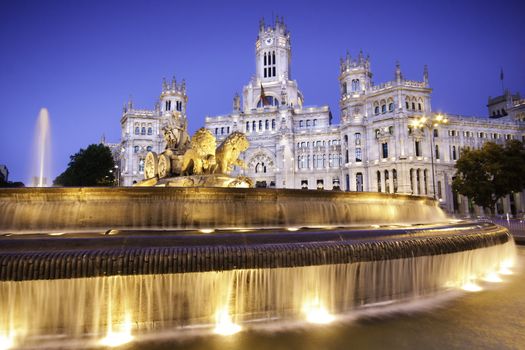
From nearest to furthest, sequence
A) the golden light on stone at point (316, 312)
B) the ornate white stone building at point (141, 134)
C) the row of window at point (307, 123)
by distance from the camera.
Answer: the golden light on stone at point (316, 312)
the ornate white stone building at point (141, 134)
the row of window at point (307, 123)

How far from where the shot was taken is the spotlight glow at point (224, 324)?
5529mm

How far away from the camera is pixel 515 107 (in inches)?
2916

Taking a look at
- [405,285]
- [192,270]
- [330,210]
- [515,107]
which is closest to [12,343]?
[192,270]

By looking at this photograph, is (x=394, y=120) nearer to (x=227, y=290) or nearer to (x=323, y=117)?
(x=323, y=117)

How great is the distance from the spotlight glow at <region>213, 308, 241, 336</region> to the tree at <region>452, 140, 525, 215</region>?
43265mm

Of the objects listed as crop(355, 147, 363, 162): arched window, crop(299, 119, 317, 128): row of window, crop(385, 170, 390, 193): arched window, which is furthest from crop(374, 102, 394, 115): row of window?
crop(299, 119, 317, 128): row of window

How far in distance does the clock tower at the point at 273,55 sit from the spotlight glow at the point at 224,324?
284 feet

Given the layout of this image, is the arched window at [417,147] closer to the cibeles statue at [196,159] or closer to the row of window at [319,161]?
the row of window at [319,161]

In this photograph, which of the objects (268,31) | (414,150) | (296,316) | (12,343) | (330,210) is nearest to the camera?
(12,343)

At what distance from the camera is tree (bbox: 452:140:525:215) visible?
39.4 metres

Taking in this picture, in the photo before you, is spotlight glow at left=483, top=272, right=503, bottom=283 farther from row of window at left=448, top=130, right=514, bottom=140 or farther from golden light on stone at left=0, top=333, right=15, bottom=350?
row of window at left=448, top=130, right=514, bottom=140

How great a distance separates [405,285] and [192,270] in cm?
469

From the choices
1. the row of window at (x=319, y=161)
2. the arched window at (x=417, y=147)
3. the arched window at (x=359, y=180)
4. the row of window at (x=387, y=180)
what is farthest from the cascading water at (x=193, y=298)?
the row of window at (x=319, y=161)

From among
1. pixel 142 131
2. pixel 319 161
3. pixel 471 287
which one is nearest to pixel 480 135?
pixel 319 161
